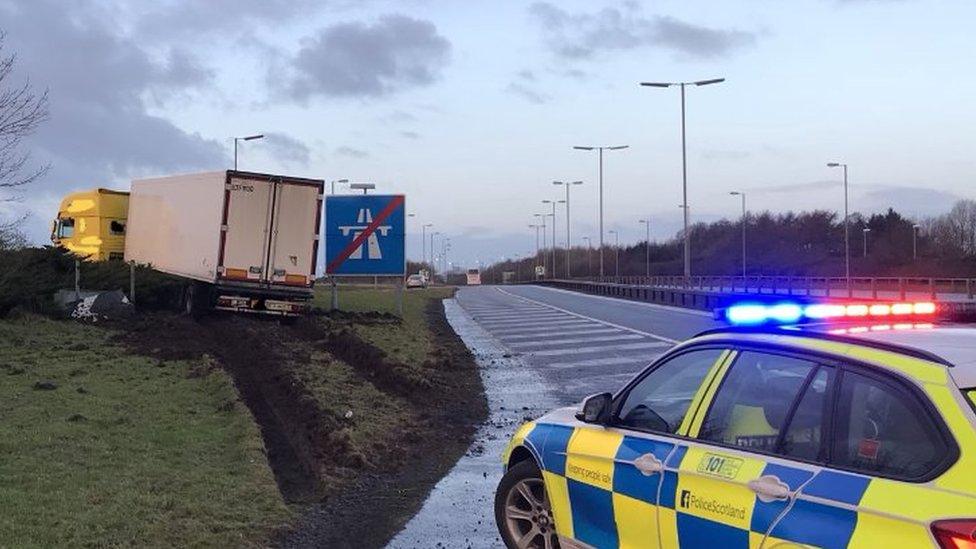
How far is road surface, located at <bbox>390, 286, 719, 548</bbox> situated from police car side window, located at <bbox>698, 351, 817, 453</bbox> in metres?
1.18

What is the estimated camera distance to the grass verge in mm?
6098

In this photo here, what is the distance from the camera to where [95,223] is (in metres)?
28.2

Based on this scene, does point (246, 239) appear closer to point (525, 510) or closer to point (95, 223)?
point (95, 223)

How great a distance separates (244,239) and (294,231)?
1.21 meters

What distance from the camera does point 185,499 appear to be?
6805mm

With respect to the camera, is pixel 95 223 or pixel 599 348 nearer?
pixel 599 348

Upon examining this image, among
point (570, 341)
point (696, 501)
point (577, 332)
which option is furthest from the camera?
point (577, 332)

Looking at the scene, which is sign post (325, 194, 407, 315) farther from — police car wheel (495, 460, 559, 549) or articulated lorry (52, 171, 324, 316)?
police car wheel (495, 460, 559, 549)

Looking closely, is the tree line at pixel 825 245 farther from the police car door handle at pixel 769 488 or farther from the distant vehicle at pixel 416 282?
the police car door handle at pixel 769 488

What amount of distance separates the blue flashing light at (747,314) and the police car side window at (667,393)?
24cm

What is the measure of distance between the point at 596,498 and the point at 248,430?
5.34 m

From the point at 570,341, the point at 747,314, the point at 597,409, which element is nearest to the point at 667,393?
the point at 597,409

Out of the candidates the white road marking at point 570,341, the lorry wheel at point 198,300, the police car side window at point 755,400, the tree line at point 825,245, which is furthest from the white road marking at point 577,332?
the tree line at point 825,245

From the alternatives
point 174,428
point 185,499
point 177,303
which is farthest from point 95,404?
point 177,303
